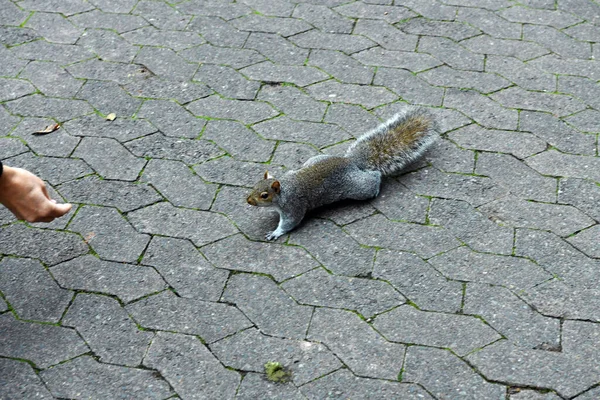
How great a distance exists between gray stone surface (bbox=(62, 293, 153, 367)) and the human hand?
0.50m

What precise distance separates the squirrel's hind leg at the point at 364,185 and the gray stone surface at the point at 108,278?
3.76 ft

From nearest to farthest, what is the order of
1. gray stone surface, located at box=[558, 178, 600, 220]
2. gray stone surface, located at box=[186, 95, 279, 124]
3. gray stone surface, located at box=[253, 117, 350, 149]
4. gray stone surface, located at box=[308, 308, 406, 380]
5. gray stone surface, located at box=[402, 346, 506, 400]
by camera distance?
gray stone surface, located at box=[402, 346, 506, 400] → gray stone surface, located at box=[308, 308, 406, 380] → gray stone surface, located at box=[558, 178, 600, 220] → gray stone surface, located at box=[253, 117, 350, 149] → gray stone surface, located at box=[186, 95, 279, 124]

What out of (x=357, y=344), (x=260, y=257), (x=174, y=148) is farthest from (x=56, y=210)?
(x=357, y=344)

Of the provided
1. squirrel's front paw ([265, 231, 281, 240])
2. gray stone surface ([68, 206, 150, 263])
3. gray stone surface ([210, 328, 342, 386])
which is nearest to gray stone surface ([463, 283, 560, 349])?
gray stone surface ([210, 328, 342, 386])

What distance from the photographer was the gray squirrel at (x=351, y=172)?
160 inches

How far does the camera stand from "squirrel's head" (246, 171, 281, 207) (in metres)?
4.02

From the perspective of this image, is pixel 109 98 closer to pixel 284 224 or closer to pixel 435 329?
pixel 284 224

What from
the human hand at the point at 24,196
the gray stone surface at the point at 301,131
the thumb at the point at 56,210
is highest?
the human hand at the point at 24,196

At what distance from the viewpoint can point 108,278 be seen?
3.85m

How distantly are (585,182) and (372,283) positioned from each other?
1476 mm

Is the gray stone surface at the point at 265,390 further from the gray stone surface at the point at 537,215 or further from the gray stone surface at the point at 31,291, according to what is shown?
the gray stone surface at the point at 537,215

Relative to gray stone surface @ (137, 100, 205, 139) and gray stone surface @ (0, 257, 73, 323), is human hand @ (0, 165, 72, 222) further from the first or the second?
gray stone surface @ (137, 100, 205, 139)

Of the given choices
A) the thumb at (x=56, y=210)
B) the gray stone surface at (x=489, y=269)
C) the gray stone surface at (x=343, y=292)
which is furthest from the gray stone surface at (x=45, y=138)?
the gray stone surface at (x=489, y=269)

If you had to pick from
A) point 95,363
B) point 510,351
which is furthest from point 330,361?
point 95,363
